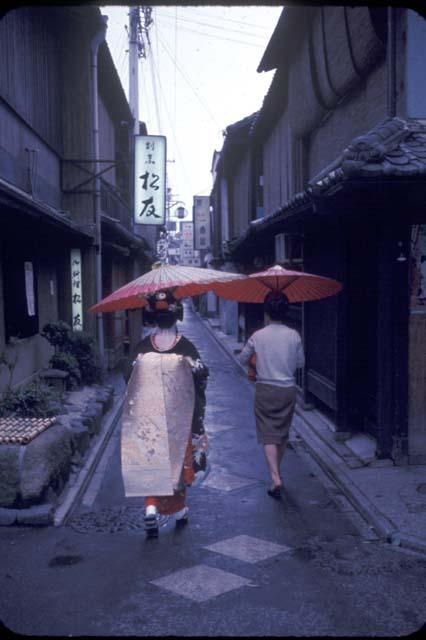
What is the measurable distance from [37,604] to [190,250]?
220 feet

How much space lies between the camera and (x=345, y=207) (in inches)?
315

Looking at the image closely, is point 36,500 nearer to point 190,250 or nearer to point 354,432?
point 354,432

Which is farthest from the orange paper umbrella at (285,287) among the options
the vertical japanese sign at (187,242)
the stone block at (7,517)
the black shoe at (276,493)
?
the vertical japanese sign at (187,242)

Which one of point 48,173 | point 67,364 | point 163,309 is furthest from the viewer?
point 48,173

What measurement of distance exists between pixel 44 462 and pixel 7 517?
2.11 feet

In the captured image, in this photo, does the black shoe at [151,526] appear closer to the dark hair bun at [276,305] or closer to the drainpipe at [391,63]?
the dark hair bun at [276,305]

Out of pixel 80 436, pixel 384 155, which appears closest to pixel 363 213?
pixel 384 155

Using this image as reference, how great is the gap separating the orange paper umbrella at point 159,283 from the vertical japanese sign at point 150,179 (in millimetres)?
12839

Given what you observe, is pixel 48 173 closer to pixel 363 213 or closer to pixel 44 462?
pixel 363 213

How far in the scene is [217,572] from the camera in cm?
513

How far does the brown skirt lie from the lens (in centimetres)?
719

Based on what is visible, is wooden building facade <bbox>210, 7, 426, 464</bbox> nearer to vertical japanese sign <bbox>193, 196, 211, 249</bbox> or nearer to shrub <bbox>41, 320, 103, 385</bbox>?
shrub <bbox>41, 320, 103, 385</bbox>

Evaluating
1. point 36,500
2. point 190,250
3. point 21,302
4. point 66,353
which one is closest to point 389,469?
point 36,500

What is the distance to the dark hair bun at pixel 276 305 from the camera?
7176 millimetres
